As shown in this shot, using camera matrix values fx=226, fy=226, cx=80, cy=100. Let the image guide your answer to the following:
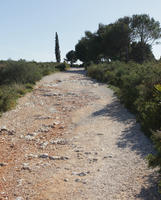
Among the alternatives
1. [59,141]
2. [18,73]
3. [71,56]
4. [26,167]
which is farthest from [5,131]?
[71,56]

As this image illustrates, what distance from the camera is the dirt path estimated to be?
385 cm

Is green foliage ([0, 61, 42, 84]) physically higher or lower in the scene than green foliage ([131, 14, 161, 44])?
lower

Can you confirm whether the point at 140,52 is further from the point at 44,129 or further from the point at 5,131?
the point at 5,131

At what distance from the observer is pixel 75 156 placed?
533 centimetres

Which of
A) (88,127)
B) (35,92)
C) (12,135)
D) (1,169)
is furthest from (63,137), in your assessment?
(35,92)

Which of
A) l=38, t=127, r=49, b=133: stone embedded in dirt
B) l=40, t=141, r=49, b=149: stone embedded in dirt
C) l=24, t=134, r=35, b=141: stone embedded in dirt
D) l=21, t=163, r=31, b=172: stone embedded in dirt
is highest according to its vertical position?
l=38, t=127, r=49, b=133: stone embedded in dirt

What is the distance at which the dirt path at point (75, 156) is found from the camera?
385 centimetres

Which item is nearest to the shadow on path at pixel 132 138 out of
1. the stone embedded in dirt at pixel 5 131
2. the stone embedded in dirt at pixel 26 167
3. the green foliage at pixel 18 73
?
the stone embedded in dirt at pixel 26 167

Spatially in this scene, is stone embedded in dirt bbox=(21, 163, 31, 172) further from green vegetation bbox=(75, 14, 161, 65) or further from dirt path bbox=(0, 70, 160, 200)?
green vegetation bbox=(75, 14, 161, 65)

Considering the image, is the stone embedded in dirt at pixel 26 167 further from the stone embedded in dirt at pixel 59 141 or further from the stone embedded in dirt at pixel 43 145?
the stone embedded in dirt at pixel 59 141

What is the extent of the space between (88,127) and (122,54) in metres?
34.3

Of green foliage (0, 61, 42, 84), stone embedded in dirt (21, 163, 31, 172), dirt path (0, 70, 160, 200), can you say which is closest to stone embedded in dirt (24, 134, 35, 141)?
dirt path (0, 70, 160, 200)

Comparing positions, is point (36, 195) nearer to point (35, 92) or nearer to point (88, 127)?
point (88, 127)

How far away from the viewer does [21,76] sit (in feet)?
56.1
